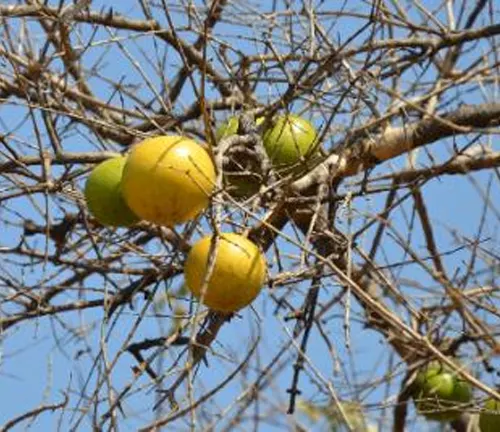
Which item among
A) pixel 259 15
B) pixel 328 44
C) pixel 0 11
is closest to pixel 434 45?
pixel 328 44

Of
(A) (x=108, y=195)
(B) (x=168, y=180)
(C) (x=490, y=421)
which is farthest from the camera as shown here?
(C) (x=490, y=421)

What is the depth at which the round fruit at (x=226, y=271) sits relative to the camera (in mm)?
2199

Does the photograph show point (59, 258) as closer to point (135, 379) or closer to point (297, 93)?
point (297, 93)

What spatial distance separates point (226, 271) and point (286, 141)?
66 centimetres

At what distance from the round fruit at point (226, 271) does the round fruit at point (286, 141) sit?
0.57 m

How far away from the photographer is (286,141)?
279 centimetres

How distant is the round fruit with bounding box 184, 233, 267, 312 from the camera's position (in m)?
2.20

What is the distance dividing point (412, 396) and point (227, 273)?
1280mm

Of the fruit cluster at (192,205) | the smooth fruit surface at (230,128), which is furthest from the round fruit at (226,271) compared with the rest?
the smooth fruit surface at (230,128)

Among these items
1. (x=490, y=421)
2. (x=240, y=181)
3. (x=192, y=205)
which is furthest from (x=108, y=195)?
(x=490, y=421)

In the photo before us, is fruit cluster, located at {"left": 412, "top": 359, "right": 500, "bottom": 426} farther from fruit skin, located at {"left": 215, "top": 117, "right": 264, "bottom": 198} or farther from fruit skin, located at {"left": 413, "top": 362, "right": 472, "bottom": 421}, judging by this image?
fruit skin, located at {"left": 215, "top": 117, "right": 264, "bottom": 198}

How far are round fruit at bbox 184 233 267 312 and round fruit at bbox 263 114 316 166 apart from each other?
573 millimetres

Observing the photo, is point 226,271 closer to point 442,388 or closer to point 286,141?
point 286,141

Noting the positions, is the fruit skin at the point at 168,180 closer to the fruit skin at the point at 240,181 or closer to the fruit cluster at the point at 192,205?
the fruit cluster at the point at 192,205
